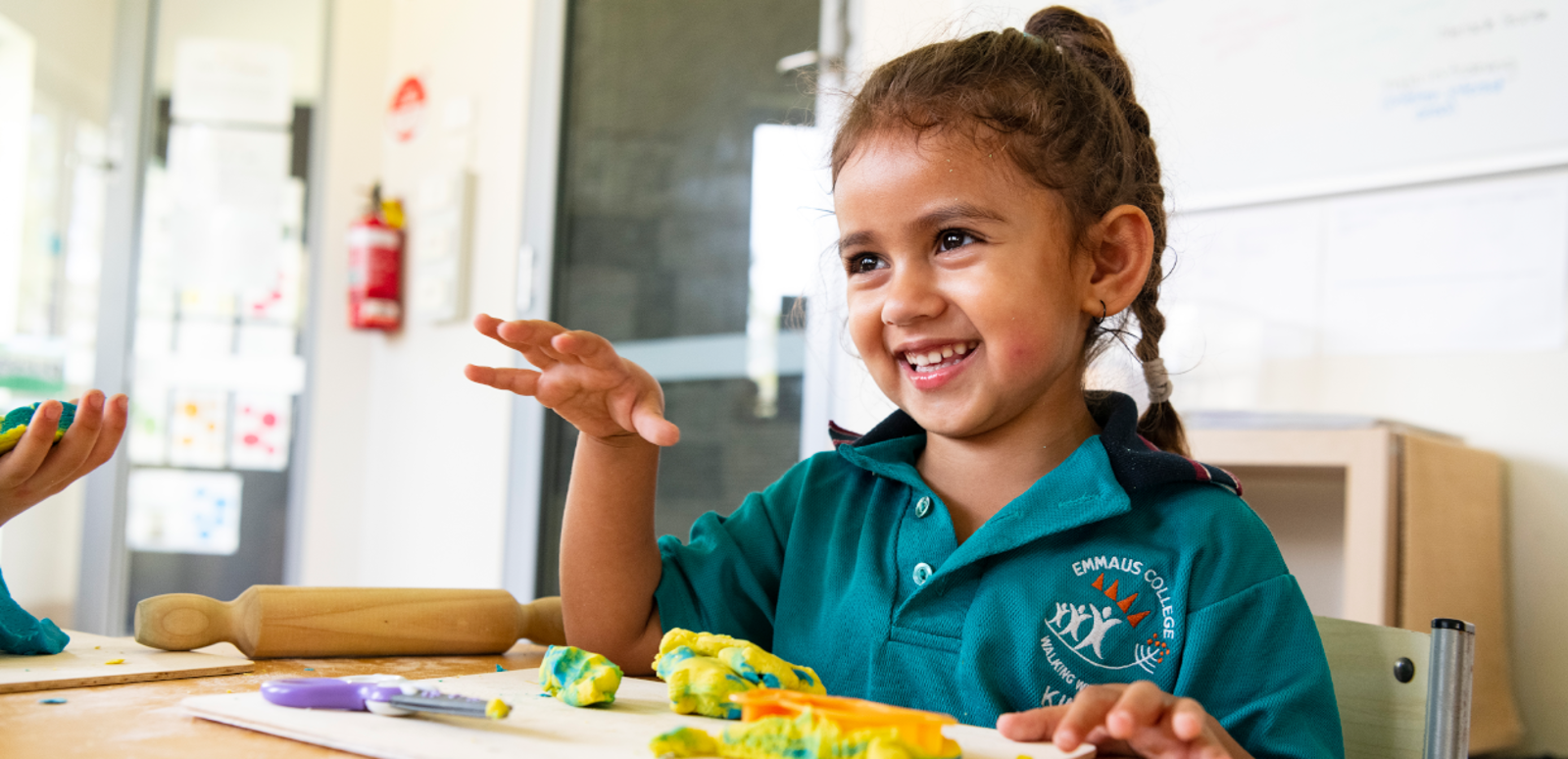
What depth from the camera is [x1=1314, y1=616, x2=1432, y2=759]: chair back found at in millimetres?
671

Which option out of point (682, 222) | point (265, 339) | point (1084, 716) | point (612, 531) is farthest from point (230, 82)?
point (1084, 716)

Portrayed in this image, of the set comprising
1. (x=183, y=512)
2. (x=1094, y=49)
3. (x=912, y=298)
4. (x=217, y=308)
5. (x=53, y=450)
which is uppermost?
(x=1094, y=49)

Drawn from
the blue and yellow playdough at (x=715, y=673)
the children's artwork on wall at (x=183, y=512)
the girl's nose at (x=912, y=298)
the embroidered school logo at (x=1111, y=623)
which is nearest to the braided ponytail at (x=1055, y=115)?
the girl's nose at (x=912, y=298)

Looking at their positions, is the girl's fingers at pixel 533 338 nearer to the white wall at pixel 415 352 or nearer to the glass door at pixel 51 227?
the white wall at pixel 415 352

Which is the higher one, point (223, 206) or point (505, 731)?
point (223, 206)

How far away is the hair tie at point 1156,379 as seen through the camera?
98 cm

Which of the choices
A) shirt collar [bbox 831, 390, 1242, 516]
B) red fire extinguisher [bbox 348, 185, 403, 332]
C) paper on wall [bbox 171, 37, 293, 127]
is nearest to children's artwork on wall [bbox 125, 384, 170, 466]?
red fire extinguisher [bbox 348, 185, 403, 332]

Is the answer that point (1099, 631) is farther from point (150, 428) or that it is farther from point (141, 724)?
point (150, 428)

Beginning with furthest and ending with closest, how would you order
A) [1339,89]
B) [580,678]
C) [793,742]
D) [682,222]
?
[682,222] < [1339,89] < [580,678] < [793,742]

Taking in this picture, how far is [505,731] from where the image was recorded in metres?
0.48

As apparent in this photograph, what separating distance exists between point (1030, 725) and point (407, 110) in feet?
9.58

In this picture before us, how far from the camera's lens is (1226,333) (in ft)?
5.54

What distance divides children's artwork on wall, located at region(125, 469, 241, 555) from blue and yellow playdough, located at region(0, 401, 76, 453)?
7.87 feet

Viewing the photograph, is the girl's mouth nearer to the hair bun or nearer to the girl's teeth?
the girl's teeth
